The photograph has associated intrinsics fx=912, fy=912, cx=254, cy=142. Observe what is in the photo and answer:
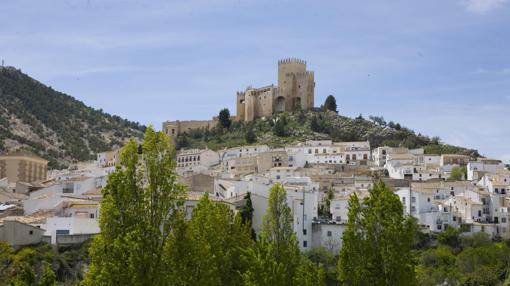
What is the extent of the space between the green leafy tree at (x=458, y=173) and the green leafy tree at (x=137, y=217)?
178 ft

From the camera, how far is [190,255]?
24125 millimetres

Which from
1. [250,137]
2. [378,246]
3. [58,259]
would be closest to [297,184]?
[58,259]

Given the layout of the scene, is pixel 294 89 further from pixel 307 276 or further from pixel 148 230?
pixel 148 230

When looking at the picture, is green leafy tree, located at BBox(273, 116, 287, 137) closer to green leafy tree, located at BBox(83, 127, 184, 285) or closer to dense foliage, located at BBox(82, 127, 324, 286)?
dense foliage, located at BBox(82, 127, 324, 286)

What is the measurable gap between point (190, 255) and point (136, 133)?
380ft

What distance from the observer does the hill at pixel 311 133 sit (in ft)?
312

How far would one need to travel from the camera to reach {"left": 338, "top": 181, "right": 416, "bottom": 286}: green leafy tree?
88.0 feet

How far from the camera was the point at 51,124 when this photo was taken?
406 ft

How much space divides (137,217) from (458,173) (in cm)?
5646

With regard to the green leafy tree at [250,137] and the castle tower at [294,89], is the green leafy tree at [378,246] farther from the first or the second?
the castle tower at [294,89]

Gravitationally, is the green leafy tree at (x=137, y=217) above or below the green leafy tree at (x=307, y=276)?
above

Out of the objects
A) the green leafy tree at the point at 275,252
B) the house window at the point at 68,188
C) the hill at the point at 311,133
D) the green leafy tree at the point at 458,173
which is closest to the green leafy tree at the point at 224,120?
the hill at the point at 311,133

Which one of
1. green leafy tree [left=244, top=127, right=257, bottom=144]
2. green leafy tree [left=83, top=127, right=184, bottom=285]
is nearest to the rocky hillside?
green leafy tree [left=244, top=127, right=257, bottom=144]

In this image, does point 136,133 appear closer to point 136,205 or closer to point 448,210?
point 448,210
